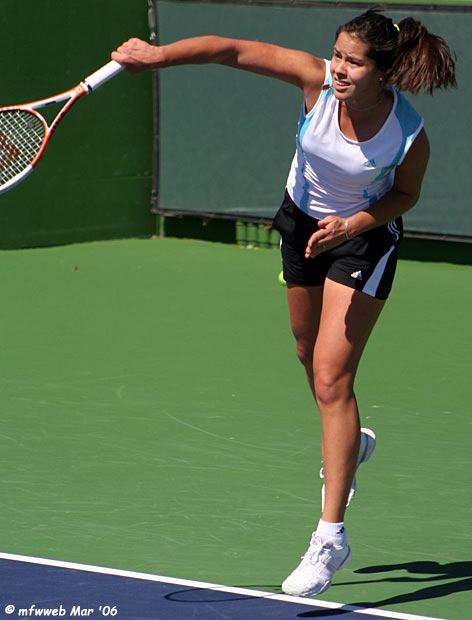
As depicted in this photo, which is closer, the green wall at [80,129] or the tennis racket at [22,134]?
the tennis racket at [22,134]

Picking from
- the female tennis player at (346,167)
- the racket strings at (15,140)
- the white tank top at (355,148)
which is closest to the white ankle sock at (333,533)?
the female tennis player at (346,167)

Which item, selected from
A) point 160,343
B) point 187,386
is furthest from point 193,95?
point 187,386

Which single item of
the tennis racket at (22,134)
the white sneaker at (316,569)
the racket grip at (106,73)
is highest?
the racket grip at (106,73)

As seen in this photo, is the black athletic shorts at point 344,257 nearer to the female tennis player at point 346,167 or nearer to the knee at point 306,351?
the female tennis player at point 346,167

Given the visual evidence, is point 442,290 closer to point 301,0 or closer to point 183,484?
point 301,0

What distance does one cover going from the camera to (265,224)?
38.2 ft

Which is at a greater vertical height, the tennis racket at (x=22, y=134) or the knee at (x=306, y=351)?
the tennis racket at (x=22, y=134)

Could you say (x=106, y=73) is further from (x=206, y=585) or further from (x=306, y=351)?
(x=206, y=585)

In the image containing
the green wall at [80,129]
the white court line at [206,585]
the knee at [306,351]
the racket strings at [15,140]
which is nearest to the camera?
the white court line at [206,585]

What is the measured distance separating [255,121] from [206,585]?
7.65 m

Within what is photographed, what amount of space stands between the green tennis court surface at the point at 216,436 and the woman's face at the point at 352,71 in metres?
1.69

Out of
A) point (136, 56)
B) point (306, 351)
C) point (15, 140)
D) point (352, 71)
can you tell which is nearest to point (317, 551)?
point (306, 351)

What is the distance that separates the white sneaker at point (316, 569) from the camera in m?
4.27

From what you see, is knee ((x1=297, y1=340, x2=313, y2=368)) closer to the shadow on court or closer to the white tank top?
the white tank top
